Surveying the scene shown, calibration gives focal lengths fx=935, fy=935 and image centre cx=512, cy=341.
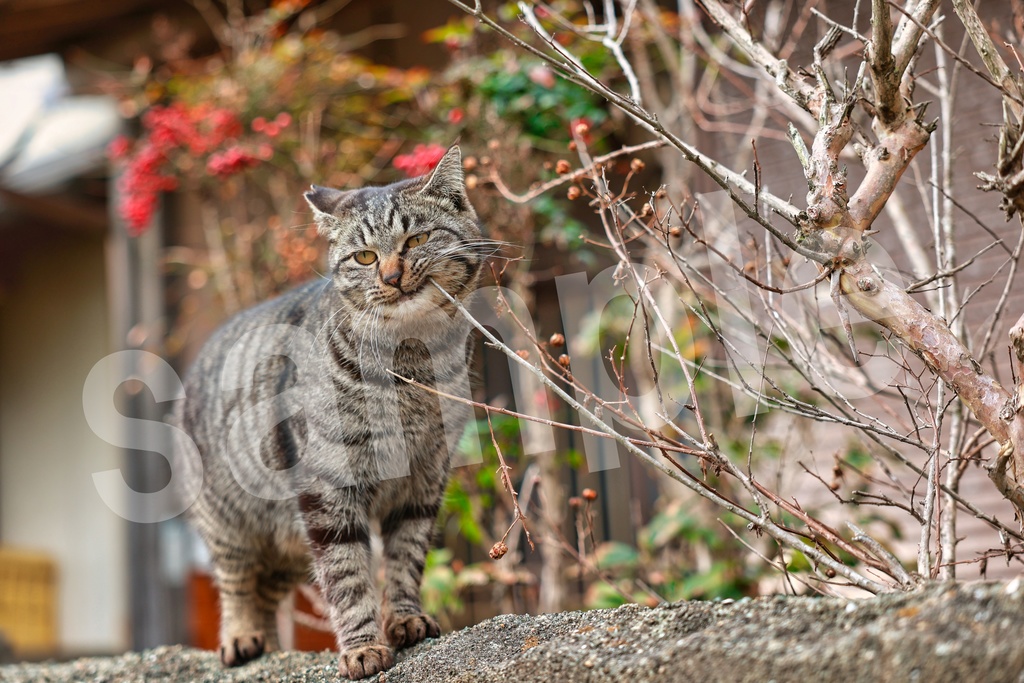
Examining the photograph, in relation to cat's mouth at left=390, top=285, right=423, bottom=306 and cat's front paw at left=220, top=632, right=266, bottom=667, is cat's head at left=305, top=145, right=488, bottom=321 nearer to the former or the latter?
cat's mouth at left=390, top=285, right=423, bottom=306

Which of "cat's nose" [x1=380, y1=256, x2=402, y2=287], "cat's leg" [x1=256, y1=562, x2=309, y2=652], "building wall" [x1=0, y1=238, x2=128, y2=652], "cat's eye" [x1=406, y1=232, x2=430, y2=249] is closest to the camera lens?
"cat's nose" [x1=380, y1=256, x2=402, y2=287]

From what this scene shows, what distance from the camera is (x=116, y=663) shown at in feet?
9.62

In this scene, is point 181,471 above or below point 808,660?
above

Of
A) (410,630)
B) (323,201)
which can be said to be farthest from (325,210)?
(410,630)

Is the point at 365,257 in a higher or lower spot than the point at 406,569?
higher

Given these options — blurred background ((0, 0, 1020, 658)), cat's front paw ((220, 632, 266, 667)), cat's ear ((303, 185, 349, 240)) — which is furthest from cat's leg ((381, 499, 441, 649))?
cat's ear ((303, 185, 349, 240))

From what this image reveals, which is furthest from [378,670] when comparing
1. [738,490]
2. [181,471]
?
[738,490]

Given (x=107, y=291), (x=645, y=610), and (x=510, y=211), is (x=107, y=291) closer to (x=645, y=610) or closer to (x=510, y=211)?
(x=510, y=211)

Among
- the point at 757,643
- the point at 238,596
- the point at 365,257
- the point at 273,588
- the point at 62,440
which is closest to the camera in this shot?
the point at 757,643

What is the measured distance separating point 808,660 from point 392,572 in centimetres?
143

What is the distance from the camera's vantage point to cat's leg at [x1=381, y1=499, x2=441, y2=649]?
2.41 meters

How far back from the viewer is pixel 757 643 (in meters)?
1.46

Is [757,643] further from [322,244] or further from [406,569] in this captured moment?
[322,244]

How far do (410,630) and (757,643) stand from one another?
1.17 m
